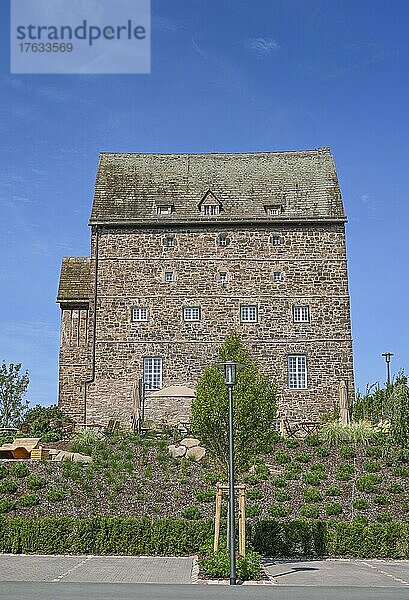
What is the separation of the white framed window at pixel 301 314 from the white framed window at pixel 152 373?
6878mm

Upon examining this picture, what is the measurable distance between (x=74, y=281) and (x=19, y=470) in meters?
16.4

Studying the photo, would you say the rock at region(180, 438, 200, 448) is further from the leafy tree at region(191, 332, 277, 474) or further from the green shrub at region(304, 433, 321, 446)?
the leafy tree at region(191, 332, 277, 474)

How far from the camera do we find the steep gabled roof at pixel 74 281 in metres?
37.1

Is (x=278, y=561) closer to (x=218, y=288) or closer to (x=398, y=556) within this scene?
(x=398, y=556)

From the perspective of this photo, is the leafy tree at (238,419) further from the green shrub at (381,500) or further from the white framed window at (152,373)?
the white framed window at (152,373)

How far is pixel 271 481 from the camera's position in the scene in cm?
2336

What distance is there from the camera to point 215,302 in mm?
35625

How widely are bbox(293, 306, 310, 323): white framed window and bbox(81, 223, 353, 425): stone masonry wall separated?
206 millimetres

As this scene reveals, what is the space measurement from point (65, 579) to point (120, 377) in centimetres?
2155

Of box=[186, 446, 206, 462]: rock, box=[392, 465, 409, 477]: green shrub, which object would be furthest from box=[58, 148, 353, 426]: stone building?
box=[392, 465, 409, 477]: green shrub

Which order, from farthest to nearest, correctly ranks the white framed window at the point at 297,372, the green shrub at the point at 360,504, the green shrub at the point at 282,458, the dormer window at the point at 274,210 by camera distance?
the dormer window at the point at 274,210, the white framed window at the point at 297,372, the green shrub at the point at 282,458, the green shrub at the point at 360,504

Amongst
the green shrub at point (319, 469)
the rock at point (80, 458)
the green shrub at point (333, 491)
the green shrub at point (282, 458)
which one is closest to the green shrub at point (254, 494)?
the green shrub at point (333, 491)

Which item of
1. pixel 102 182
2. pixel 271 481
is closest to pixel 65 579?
pixel 271 481

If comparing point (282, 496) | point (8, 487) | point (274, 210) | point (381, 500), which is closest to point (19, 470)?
point (8, 487)
